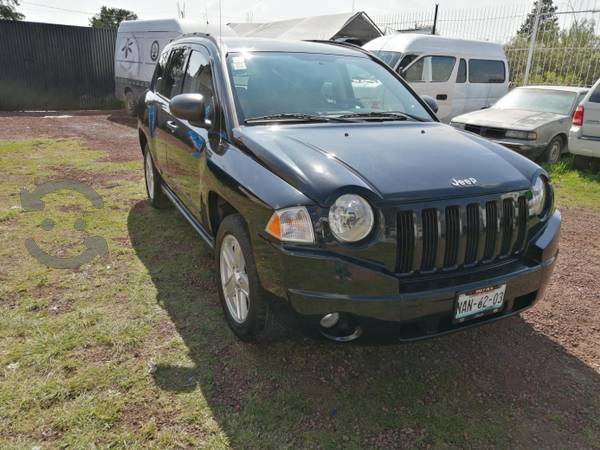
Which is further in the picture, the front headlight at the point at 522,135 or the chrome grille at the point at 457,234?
the front headlight at the point at 522,135

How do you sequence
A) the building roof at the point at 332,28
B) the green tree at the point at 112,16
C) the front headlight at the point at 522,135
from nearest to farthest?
1. the front headlight at the point at 522,135
2. the building roof at the point at 332,28
3. the green tree at the point at 112,16

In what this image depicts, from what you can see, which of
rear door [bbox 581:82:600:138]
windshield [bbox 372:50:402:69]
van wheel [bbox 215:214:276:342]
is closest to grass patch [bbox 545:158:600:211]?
rear door [bbox 581:82:600:138]

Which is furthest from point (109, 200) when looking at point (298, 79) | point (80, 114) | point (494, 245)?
point (80, 114)

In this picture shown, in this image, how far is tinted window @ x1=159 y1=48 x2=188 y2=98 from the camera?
4.32m

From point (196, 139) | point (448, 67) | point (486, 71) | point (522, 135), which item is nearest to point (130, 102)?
point (448, 67)

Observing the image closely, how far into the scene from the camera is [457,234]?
7.77 ft

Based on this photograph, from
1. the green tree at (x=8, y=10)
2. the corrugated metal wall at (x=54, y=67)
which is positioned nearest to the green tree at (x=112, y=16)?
the green tree at (x=8, y=10)

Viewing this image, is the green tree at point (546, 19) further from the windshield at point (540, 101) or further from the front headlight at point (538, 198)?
the front headlight at point (538, 198)

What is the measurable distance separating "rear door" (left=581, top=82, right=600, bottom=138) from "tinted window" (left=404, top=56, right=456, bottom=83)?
3.47m

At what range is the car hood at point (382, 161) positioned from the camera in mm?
2336

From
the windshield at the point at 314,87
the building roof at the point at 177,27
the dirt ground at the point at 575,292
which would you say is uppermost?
the building roof at the point at 177,27

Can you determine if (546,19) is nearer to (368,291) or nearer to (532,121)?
(532,121)

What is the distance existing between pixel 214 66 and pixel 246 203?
1348 millimetres

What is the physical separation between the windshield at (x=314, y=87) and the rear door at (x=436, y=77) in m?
6.62
